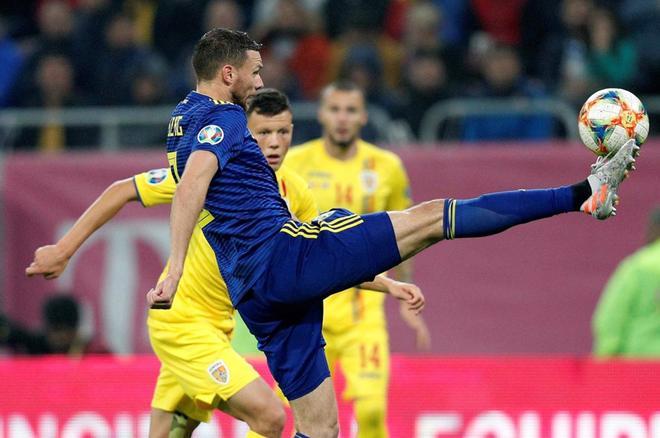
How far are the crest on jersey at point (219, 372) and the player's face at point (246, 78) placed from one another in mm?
1344

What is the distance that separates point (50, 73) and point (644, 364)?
21.2 feet

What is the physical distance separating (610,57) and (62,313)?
5.15 meters

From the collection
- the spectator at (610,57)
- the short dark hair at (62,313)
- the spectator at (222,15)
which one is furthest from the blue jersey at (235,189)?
the spectator at (222,15)

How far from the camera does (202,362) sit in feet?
23.3

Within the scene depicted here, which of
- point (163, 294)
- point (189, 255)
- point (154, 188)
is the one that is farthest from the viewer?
point (189, 255)

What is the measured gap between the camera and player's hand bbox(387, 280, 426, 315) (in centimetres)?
692

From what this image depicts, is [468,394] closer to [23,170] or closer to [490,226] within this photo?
[490,226]

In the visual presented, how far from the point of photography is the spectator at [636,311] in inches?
391

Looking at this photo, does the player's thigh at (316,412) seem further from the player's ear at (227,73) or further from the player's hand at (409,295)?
the player's ear at (227,73)

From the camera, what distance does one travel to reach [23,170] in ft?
38.8

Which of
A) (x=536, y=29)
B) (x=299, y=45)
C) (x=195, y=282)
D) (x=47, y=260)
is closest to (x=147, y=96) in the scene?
(x=299, y=45)

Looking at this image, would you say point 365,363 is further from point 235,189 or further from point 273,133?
point 235,189

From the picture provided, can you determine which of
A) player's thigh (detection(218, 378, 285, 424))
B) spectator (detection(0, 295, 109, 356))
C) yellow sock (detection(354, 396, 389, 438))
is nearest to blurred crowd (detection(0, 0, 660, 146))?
spectator (detection(0, 295, 109, 356))

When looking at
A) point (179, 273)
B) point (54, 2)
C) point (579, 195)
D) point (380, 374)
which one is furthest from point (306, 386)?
point (54, 2)
